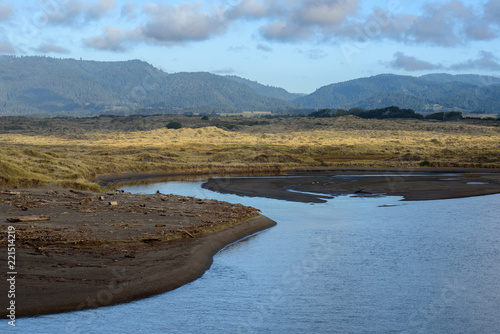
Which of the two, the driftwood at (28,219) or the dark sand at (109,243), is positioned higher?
the driftwood at (28,219)

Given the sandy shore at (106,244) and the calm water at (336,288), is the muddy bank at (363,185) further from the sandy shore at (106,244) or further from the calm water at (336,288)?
the sandy shore at (106,244)

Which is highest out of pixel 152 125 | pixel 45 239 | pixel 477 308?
pixel 152 125

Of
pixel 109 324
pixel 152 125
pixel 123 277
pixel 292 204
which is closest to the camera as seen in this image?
pixel 109 324

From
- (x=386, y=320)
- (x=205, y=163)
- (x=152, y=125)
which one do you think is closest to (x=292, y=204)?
(x=386, y=320)

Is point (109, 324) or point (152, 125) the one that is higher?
point (152, 125)

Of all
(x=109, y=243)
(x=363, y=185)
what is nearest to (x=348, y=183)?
(x=363, y=185)

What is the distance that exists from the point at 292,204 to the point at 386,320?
987 inches

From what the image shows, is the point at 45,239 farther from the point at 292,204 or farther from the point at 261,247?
the point at 292,204

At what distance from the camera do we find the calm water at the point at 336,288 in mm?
15719

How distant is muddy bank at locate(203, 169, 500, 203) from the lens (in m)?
46.9

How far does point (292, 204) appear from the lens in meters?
41.3

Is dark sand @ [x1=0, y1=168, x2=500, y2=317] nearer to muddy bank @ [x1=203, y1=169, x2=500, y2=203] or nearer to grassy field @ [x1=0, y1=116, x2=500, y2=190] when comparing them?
grassy field @ [x1=0, y1=116, x2=500, y2=190]

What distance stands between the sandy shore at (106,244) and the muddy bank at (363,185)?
15930mm

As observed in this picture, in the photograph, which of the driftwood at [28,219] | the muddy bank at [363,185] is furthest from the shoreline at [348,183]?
the driftwood at [28,219]
